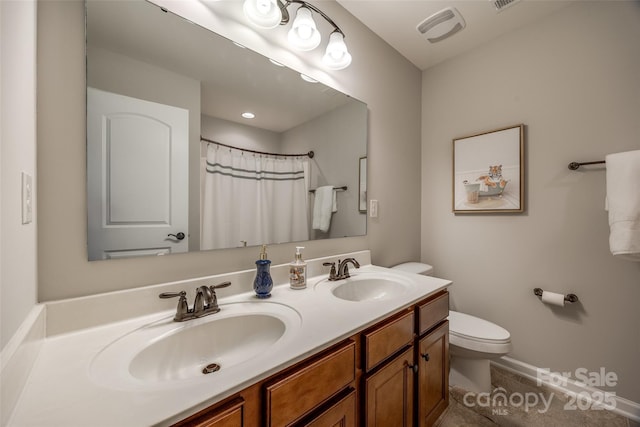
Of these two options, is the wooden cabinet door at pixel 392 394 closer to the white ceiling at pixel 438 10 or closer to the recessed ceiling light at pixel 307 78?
the recessed ceiling light at pixel 307 78

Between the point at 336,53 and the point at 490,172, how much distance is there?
4.47 ft

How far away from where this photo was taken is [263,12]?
107cm

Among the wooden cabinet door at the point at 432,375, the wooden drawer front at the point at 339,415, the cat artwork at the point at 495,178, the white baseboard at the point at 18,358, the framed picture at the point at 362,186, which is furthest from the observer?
the cat artwork at the point at 495,178

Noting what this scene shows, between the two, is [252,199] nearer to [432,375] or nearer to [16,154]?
[16,154]

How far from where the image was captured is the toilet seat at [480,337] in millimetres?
1382

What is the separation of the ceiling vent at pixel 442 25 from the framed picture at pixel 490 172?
0.75m

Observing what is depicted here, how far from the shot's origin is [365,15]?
1.61 metres

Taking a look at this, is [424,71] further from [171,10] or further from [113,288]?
[113,288]

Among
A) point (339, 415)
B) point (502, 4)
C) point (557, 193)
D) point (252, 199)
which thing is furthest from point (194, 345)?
point (502, 4)

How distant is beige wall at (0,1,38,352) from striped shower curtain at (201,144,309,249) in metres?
0.47

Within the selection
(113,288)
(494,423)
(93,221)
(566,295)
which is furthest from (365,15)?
(494,423)

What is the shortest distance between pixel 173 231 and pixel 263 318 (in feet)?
1.53

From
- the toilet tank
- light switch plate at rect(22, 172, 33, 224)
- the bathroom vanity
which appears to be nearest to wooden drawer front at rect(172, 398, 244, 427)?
the bathroom vanity

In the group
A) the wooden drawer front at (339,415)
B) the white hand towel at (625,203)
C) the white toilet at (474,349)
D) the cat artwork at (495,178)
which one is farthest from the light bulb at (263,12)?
the white toilet at (474,349)
